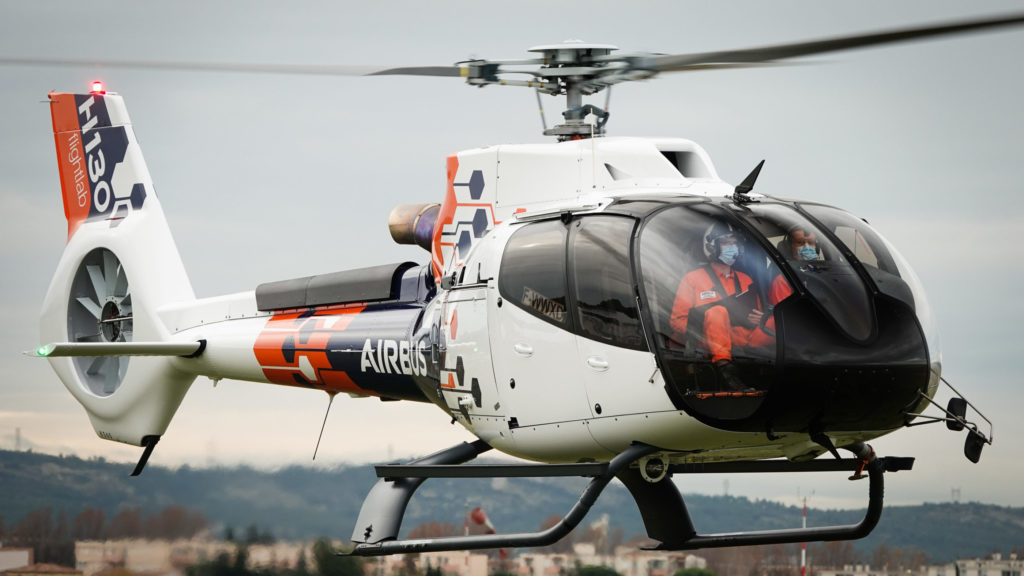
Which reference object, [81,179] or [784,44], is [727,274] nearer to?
[784,44]

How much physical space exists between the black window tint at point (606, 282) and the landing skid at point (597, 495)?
70 cm

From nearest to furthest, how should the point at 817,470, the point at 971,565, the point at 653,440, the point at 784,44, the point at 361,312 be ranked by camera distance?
the point at 784,44, the point at 653,440, the point at 817,470, the point at 361,312, the point at 971,565

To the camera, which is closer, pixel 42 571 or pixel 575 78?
pixel 575 78

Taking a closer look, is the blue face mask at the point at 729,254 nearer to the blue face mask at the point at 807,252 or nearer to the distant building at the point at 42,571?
the blue face mask at the point at 807,252

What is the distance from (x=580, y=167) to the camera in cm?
889

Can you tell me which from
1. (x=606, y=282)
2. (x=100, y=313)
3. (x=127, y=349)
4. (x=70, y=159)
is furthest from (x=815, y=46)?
(x=70, y=159)

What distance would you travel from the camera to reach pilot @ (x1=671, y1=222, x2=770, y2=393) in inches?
288

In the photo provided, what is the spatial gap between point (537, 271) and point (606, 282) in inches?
23.6

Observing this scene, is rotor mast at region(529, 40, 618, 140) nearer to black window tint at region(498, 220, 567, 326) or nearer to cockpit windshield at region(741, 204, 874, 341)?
black window tint at region(498, 220, 567, 326)

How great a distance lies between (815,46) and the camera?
7066mm

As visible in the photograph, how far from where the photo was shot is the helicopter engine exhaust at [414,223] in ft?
32.6

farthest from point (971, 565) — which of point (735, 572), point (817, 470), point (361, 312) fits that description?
point (361, 312)

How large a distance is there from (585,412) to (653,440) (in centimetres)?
44

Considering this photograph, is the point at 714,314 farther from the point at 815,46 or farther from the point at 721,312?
the point at 815,46
